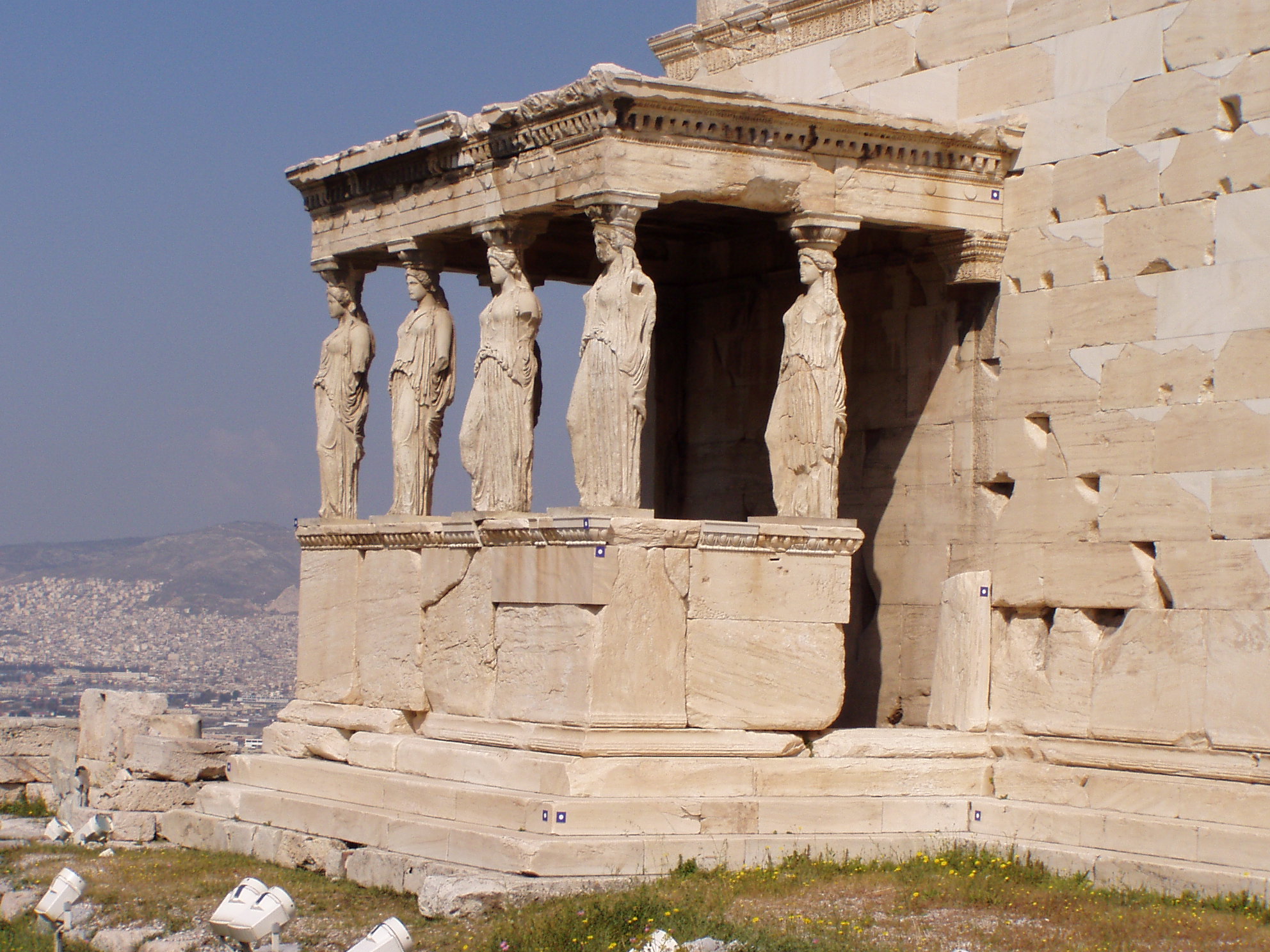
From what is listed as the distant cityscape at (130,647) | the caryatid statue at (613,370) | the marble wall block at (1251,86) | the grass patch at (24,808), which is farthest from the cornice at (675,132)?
the distant cityscape at (130,647)

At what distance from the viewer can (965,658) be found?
13.2 meters

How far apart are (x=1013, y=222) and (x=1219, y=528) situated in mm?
2540

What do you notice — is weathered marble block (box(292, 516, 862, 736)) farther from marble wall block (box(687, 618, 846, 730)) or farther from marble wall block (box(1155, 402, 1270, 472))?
marble wall block (box(1155, 402, 1270, 472))

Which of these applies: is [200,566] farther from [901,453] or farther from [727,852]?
[727,852]

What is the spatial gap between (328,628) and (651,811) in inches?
149

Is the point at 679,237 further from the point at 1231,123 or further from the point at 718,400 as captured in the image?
the point at 1231,123

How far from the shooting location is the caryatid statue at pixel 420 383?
47.1 feet

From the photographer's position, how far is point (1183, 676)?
39.5ft

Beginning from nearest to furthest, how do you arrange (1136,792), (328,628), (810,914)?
(810,914), (1136,792), (328,628)

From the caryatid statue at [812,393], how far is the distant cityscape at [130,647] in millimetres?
23482

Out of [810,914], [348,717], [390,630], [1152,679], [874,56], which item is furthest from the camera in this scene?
[874,56]

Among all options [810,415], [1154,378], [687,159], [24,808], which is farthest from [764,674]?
[24,808]

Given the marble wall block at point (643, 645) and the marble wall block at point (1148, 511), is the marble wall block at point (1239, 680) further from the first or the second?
the marble wall block at point (643, 645)

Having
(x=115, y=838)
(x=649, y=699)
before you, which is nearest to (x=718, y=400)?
(x=649, y=699)
